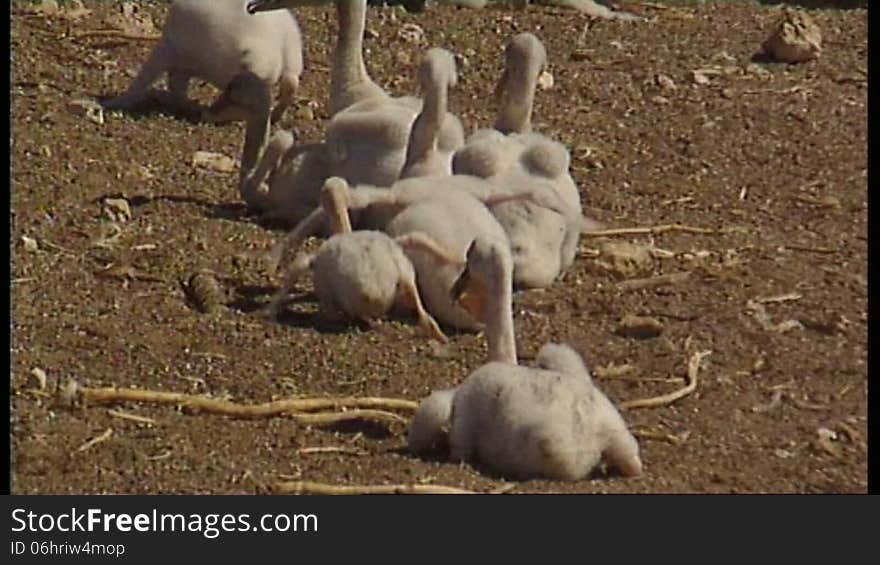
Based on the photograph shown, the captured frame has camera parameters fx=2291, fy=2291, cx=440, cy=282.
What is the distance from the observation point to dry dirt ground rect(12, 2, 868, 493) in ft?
18.5

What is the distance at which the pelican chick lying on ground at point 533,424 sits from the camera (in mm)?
5289

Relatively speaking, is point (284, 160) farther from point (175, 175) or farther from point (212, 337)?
point (212, 337)

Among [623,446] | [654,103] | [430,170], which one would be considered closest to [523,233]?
[430,170]

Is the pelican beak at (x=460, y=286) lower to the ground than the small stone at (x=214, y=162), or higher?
higher

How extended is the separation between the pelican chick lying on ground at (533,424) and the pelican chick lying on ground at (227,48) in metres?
2.99

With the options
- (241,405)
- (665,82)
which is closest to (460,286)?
(241,405)

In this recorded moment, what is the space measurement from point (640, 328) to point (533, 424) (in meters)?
1.34

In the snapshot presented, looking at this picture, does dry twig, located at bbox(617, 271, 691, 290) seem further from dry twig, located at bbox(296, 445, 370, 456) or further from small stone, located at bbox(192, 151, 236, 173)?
small stone, located at bbox(192, 151, 236, 173)

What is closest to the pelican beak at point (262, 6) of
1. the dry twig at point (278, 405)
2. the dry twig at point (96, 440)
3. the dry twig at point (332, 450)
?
the dry twig at point (278, 405)

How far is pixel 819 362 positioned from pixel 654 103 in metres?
2.85

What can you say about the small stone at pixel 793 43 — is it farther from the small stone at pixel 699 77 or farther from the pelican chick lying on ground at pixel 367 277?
the pelican chick lying on ground at pixel 367 277

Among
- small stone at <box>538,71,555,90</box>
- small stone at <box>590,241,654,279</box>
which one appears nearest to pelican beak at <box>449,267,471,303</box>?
small stone at <box>590,241,654,279</box>

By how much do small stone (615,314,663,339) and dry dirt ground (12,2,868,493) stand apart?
4 cm

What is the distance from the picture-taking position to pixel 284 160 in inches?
297
